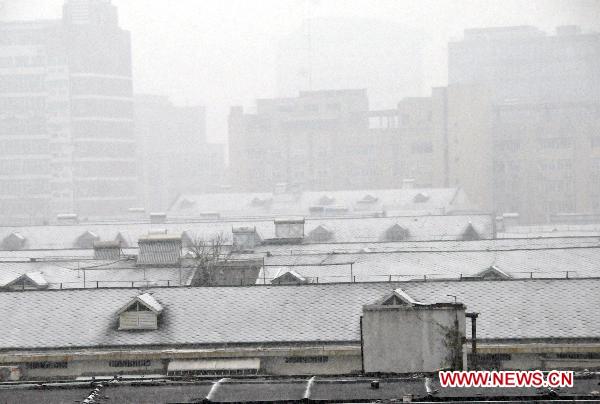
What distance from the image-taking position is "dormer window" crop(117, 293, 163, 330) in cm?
3638

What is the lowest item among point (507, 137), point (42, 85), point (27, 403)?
point (27, 403)

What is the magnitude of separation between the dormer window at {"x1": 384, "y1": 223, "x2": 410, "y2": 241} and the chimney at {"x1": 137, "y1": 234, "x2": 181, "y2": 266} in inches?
1020

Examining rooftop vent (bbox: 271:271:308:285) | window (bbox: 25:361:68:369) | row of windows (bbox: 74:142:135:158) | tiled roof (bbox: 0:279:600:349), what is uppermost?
row of windows (bbox: 74:142:135:158)

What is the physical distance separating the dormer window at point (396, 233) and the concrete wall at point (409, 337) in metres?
45.0

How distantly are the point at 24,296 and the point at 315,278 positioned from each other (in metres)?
12.4

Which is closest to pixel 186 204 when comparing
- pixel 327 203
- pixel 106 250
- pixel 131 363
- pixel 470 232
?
pixel 327 203

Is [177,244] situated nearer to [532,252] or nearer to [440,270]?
[440,270]

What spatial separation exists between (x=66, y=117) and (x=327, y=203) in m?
79.6

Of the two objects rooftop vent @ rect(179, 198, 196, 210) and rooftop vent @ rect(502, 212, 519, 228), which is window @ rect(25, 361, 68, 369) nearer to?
rooftop vent @ rect(502, 212, 519, 228)

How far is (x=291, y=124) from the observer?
157 m

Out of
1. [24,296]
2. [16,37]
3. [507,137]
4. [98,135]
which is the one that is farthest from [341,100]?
[24,296]

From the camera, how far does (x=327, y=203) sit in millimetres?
104188

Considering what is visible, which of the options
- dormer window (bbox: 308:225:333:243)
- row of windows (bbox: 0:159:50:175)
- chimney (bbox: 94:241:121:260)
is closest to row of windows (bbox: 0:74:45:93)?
row of windows (bbox: 0:159:50:175)

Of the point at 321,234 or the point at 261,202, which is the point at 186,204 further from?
the point at 321,234
